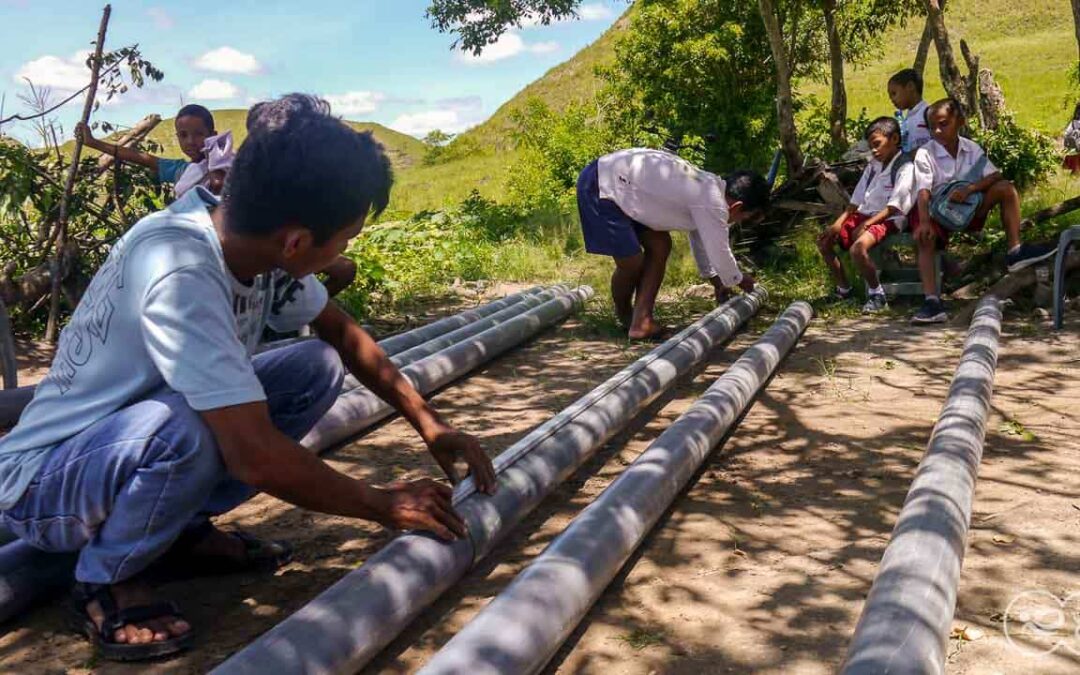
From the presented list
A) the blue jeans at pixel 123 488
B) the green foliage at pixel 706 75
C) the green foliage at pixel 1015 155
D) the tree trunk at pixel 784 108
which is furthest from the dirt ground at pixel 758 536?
the green foliage at pixel 706 75

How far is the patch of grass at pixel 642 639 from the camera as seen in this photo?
229cm

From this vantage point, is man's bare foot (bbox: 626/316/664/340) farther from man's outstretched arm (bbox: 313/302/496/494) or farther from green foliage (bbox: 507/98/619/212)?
green foliage (bbox: 507/98/619/212)

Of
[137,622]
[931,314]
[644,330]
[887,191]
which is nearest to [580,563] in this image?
[137,622]

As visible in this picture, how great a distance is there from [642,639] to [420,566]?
54 cm

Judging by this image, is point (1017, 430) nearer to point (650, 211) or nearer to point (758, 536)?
point (758, 536)

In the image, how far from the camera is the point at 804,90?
33.9m

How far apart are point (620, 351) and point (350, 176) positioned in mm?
3545

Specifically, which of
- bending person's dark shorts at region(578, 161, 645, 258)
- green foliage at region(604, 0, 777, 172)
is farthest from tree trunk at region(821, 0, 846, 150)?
bending person's dark shorts at region(578, 161, 645, 258)

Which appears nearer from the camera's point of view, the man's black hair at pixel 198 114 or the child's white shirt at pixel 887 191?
the man's black hair at pixel 198 114

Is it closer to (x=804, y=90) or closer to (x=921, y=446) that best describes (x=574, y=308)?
(x=921, y=446)

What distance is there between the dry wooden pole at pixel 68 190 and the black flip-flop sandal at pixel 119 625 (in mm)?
4113

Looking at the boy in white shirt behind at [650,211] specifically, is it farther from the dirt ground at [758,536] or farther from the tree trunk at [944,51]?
the tree trunk at [944,51]

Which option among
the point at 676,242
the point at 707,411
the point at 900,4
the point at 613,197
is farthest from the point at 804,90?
the point at 707,411

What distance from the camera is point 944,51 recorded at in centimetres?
838
